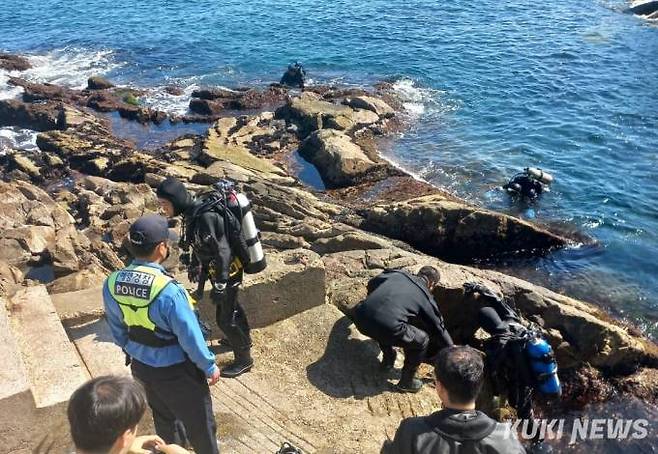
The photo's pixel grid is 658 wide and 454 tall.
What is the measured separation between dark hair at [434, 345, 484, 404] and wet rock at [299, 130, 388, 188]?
1570cm

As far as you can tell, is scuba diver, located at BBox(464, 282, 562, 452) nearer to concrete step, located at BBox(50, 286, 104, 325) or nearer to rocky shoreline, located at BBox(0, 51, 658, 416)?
rocky shoreline, located at BBox(0, 51, 658, 416)

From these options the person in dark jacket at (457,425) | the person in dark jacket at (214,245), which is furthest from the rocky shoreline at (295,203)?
the person in dark jacket at (457,425)

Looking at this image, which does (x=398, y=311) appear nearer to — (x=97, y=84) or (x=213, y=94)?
(x=213, y=94)

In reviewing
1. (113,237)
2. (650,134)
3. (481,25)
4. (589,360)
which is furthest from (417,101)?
(589,360)

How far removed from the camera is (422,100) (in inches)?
1046

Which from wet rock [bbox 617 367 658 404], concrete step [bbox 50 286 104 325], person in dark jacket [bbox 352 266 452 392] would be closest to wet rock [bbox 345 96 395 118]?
wet rock [bbox 617 367 658 404]

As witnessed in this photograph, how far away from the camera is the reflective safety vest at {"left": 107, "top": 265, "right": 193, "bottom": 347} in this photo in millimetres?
4117

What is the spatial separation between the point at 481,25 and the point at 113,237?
29.3m

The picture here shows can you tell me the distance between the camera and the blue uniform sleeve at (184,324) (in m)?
4.11

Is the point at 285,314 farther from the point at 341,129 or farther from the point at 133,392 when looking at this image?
the point at 341,129

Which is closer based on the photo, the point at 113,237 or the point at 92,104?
the point at 113,237

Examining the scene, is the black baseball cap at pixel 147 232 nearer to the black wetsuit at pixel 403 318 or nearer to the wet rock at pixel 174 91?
the black wetsuit at pixel 403 318

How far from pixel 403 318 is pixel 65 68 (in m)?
31.8

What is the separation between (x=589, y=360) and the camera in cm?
976
